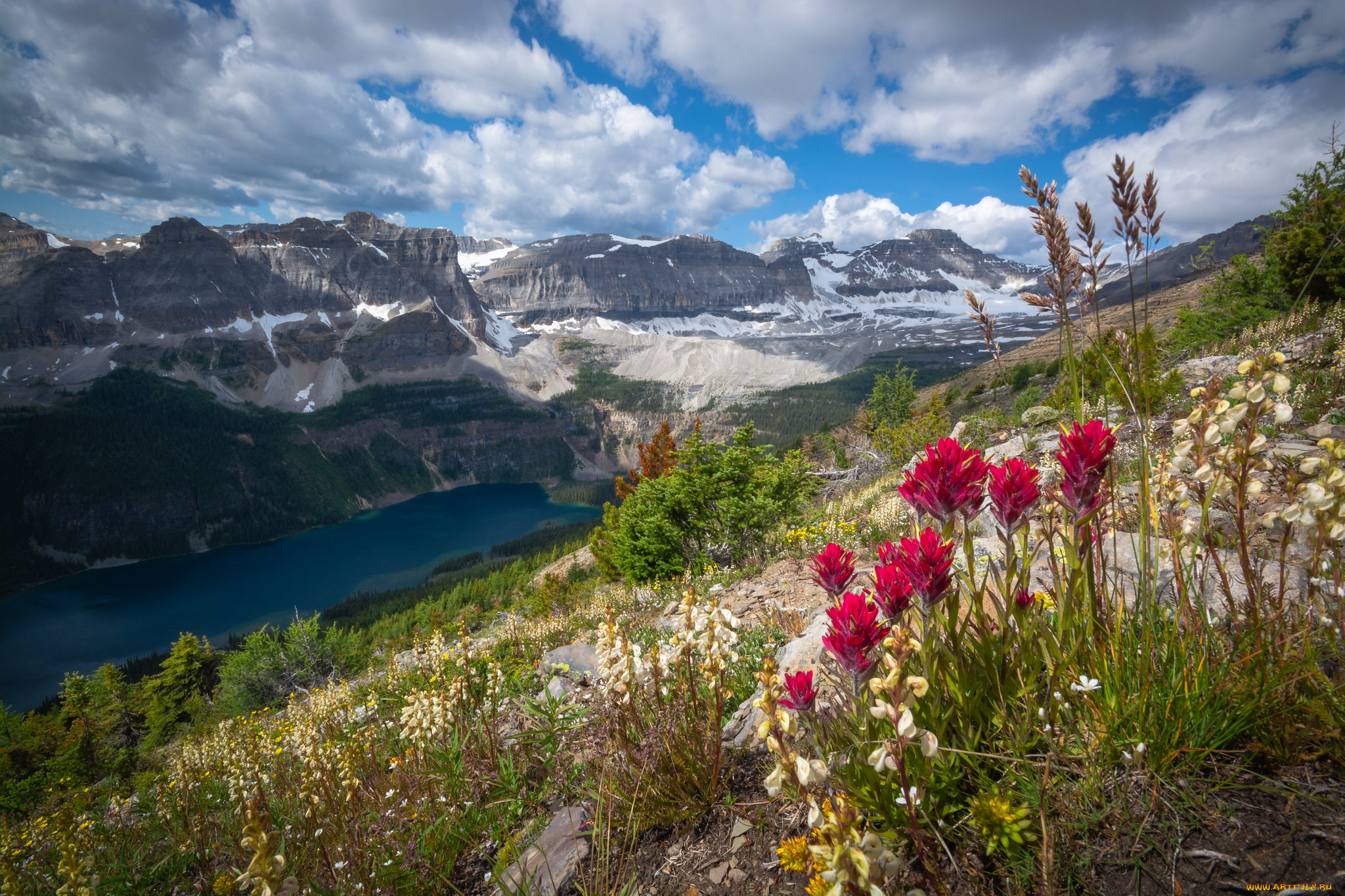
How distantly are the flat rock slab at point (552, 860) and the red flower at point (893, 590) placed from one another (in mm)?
1809

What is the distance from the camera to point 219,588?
88.2m

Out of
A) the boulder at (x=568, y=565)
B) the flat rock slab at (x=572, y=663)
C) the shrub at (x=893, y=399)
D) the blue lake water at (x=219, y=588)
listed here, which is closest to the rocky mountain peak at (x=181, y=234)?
the blue lake water at (x=219, y=588)

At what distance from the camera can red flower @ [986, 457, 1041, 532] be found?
5.48 ft

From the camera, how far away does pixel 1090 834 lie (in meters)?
1.73

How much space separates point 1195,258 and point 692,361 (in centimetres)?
18566

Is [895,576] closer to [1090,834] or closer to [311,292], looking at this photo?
[1090,834]

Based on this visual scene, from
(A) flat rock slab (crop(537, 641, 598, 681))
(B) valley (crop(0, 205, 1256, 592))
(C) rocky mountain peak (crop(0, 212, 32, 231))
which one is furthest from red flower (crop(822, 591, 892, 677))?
(C) rocky mountain peak (crop(0, 212, 32, 231))

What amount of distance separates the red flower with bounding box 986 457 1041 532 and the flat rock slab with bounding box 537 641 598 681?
13.4 feet

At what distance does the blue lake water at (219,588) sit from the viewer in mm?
68812

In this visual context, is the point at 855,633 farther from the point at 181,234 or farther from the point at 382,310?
the point at 181,234

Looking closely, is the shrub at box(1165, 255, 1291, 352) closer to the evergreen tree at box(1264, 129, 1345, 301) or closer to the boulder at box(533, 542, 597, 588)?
the evergreen tree at box(1264, 129, 1345, 301)

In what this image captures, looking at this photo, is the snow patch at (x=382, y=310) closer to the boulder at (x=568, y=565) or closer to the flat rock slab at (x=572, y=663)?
the boulder at (x=568, y=565)

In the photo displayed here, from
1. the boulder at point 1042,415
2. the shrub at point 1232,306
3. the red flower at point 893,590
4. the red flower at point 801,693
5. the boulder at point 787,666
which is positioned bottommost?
the boulder at point 787,666

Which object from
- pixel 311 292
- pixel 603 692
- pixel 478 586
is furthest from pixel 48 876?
pixel 311 292
